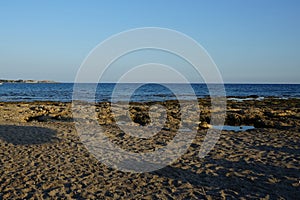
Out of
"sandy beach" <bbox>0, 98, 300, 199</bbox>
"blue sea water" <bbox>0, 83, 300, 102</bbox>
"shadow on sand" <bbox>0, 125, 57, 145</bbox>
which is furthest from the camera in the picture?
"blue sea water" <bbox>0, 83, 300, 102</bbox>

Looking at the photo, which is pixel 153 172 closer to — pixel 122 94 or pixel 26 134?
pixel 26 134

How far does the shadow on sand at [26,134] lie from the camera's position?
12515 mm

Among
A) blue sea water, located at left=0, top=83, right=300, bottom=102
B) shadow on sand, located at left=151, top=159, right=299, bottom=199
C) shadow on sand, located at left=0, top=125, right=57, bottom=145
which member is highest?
blue sea water, located at left=0, top=83, right=300, bottom=102

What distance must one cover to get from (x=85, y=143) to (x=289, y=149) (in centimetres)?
809

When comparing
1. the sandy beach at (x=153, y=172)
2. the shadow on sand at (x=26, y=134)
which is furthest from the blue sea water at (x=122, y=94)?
the sandy beach at (x=153, y=172)

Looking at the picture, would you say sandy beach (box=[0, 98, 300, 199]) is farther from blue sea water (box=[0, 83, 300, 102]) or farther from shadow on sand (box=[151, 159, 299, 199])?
blue sea water (box=[0, 83, 300, 102])

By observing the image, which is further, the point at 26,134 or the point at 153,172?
the point at 26,134

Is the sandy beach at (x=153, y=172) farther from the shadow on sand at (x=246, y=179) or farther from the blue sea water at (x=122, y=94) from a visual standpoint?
the blue sea water at (x=122, y=94)

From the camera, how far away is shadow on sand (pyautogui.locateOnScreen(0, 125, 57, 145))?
12.5 metres

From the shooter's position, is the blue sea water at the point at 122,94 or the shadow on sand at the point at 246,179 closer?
the shadow on sand at the point at 246,179

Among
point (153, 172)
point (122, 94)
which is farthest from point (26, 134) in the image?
point (122, 94)

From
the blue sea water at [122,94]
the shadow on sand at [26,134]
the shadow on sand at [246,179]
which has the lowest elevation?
the shadow on sand at [246,179]

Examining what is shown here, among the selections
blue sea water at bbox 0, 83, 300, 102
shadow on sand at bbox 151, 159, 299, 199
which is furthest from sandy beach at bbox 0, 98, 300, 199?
blue sea water at bbox 0, 83, 300, 102

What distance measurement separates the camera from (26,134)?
45.6 feet
